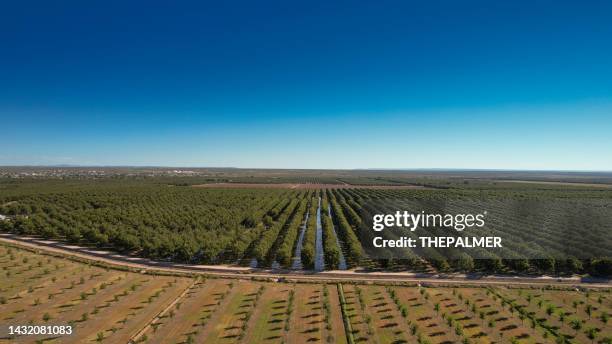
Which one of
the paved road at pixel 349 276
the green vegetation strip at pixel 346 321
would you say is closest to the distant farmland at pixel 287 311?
the green vegetation strip at pixel 346 321

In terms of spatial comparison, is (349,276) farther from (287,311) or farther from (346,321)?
(287,311)

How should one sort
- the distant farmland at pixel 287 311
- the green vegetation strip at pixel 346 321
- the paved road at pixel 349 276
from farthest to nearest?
the paved road at pixel 349 276, the distant farmland at pixel 287 311, the green vegetation strip at pixel 346 321

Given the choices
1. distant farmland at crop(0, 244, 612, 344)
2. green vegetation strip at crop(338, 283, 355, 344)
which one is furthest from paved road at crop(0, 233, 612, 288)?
green vegetation strip at crop(338, 283, 355, 344)

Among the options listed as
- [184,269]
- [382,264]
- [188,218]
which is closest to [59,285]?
[184,269]

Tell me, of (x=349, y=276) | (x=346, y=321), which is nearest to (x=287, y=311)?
(x=346, y=321)

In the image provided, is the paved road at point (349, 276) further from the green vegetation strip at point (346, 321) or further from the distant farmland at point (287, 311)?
the green vegetation strip at point (346, 321)

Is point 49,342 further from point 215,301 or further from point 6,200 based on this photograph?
point 6,200

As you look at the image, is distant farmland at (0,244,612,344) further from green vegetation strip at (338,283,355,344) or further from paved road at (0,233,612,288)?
paved road at (0,233,612,288)

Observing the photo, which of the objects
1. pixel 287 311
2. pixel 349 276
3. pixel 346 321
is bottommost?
pixel 346 321

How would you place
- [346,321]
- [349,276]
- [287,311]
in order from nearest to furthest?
[346,321]
[287,311]
[349,276]

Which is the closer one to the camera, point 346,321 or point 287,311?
point 346,321

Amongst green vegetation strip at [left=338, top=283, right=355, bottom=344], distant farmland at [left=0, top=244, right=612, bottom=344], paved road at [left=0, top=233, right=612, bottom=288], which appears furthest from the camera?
paved road at [left=0, top=233, right=612, bottom=288]

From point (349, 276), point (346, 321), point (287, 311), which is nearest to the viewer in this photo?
point (346, 321)
